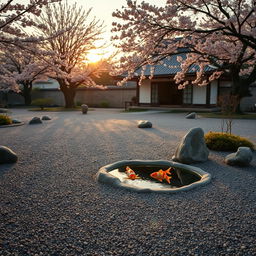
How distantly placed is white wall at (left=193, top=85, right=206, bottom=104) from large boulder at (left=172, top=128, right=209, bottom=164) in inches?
606

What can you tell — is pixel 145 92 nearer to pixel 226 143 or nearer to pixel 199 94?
pixel 199 94

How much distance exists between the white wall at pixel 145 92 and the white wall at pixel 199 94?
167 inches

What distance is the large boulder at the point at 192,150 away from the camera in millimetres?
5105

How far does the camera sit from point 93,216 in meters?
2.91

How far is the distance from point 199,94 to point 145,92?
510cm

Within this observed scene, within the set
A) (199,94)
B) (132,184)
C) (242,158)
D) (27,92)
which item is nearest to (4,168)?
(132,184)

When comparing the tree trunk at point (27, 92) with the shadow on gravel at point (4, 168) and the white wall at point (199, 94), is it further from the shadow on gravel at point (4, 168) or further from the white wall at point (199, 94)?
the shadow on gravel at point (4, 168)

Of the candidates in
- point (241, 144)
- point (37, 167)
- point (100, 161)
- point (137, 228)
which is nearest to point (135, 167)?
point (100, 161)

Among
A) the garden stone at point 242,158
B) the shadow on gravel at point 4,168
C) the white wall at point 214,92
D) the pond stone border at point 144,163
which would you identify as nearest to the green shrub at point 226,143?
the garden stone at point 242,158

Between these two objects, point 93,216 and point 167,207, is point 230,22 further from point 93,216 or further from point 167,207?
point 93,216

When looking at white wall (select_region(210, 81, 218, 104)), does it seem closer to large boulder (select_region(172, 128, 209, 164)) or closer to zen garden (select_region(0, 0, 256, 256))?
zen garden (select_region(0, 0, 256, 256))

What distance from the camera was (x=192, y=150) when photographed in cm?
516

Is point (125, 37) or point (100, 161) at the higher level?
point (125, 37)

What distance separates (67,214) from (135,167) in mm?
2274
